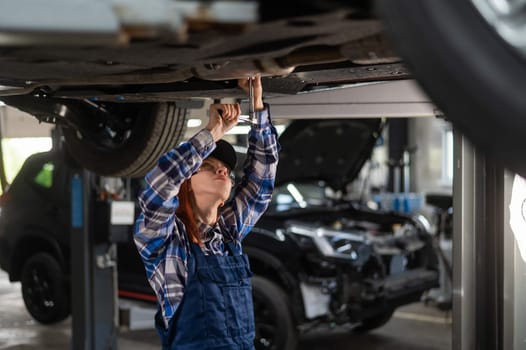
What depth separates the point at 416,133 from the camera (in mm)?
14562

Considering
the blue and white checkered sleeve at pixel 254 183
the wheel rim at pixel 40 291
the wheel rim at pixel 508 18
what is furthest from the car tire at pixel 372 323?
the wheel rim at pixel 508 18

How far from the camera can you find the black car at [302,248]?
16.2 ft

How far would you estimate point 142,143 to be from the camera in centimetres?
326

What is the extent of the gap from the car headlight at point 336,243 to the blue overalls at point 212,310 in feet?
8.57

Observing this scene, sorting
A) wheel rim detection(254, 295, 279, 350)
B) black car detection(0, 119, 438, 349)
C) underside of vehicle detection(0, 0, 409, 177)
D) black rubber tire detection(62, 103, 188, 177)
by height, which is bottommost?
wheel rim detection(254, 295, 279, 350)

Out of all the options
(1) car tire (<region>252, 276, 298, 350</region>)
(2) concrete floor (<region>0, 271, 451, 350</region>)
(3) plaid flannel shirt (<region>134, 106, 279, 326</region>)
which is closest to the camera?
(3) plaid flannel shirt (<region>134, 106, 279, 326</region>)

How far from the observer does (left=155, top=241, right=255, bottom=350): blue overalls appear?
235 centimetres

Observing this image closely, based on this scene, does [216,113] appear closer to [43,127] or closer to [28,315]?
[43,127]

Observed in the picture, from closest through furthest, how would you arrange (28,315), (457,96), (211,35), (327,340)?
(457,96) → (211,35) → (327,340) → (28,315)

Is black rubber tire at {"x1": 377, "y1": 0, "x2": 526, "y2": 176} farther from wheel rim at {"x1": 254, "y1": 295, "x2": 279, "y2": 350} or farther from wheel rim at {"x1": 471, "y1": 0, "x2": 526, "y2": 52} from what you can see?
wheel rim at {"x1": 254, "y1": 295, "x2": 279, "y2": 350}

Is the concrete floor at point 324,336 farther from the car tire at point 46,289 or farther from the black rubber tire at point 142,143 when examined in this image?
the black rubber tire at point 142,143

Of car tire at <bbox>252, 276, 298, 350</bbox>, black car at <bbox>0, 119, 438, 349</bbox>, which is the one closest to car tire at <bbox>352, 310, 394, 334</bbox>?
black car at <bbox>0, 119, 438, 349</bbox>

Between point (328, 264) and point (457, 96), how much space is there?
151 inches

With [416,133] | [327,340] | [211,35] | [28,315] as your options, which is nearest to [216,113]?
[211,35]
